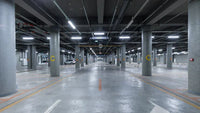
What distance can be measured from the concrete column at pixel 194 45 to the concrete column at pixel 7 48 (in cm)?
970

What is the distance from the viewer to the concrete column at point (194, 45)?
5367mm

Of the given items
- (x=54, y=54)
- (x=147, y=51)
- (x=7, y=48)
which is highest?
(x=147, y=51)

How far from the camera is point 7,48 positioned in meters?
5.46

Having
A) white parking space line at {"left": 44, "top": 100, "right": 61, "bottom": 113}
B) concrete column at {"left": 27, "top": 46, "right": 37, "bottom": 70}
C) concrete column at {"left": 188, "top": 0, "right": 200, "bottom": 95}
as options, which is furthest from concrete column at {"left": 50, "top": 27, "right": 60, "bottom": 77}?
concrete column at {"left": 27, "top": 46, "right": 37, "bottom": 70}

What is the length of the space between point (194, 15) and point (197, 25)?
58 centimetres

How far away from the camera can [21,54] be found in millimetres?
40125

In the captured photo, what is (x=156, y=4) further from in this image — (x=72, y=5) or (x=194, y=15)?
(x=72, y=5)

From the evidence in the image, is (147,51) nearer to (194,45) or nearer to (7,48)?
(194,45)

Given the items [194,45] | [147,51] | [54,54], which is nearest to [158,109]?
[194,45]

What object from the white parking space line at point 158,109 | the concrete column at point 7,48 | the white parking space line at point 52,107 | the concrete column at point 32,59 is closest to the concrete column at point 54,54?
the concrete column at point 7,48

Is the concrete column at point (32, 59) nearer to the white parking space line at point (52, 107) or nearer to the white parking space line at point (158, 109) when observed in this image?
the white parking space line at point (52, 107)

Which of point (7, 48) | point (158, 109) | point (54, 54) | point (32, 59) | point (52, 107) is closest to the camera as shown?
point (158, 109)

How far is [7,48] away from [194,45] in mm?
9854

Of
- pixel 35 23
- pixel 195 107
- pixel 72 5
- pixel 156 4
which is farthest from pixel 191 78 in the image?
pixel 35 23
